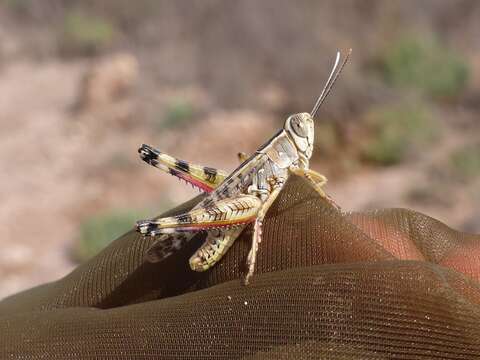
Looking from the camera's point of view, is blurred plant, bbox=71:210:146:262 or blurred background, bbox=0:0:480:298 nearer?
blurred plant, bbox=71:210:146:262

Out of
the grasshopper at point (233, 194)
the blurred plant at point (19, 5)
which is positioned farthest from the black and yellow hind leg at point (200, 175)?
the blurred plant at point (19, 5)

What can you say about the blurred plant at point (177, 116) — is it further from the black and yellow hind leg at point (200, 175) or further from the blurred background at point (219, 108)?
the black and yellow hind leg at point (200, 175)

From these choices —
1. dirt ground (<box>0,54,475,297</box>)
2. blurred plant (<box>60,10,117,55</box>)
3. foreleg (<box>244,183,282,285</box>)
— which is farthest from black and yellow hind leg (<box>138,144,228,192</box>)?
blurred plant (<box>60,10,117,55</box>)

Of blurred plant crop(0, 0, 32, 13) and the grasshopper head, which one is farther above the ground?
blurred plant crop(0, 0, 32, 13)

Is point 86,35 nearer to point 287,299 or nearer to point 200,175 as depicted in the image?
point 200,175

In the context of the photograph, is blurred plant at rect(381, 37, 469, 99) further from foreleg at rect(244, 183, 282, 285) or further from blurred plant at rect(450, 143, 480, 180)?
foreleg at rect(244, 183, 282, 285)

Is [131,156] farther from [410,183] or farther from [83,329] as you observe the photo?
[83,329]
